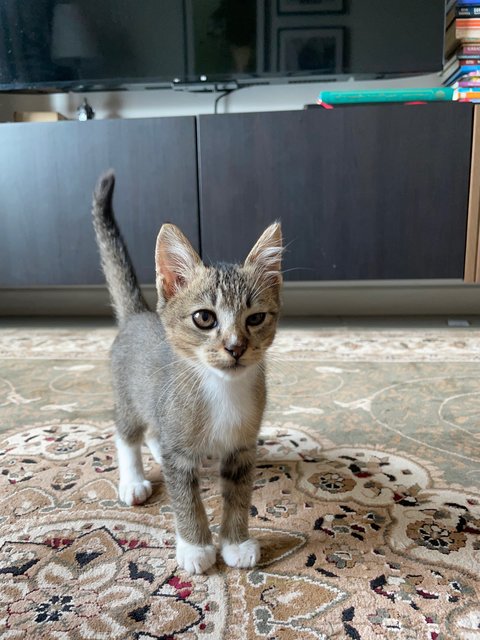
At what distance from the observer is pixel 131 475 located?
0.97 meters

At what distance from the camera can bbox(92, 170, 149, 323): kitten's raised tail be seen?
3.53ft

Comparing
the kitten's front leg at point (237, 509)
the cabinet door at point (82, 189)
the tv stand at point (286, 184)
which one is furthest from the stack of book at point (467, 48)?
the kitten's front leg at point (237, 509)

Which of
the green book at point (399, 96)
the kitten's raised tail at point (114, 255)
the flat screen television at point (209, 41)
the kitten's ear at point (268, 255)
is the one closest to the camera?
the kitten's ear at point (268, 255)

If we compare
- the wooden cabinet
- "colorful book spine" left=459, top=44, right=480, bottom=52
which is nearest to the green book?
the wooden cabinet

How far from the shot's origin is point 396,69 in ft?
6.89

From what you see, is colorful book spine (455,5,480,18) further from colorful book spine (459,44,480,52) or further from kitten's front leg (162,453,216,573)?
kitten's front leg (162,453,216,573)

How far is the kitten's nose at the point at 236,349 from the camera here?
0.75 meters

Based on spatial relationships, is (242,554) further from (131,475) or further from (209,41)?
(209,41)

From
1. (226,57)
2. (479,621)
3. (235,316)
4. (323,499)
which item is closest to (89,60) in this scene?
(226,57)

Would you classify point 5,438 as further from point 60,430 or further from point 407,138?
point 407,138

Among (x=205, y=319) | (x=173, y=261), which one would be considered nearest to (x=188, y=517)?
(x=205, y=319)

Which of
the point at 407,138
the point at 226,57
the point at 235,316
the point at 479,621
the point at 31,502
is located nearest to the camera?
the point at 479,621

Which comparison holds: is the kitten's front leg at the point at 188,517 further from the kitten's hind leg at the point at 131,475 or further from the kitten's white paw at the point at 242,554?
the kitten's hind leg at the point at 131,475

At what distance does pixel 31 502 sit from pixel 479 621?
2.31 feet
